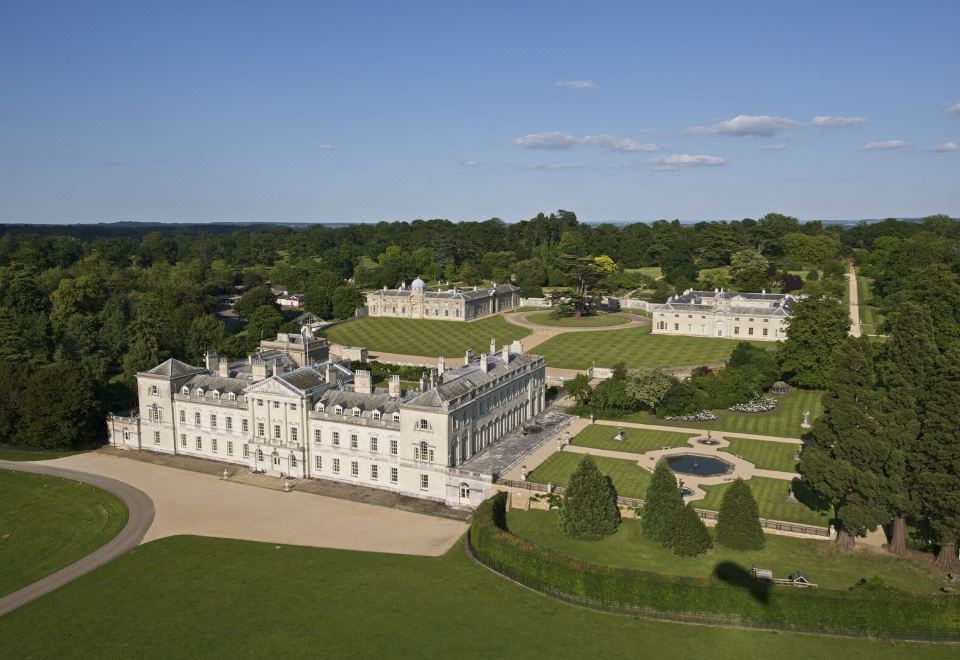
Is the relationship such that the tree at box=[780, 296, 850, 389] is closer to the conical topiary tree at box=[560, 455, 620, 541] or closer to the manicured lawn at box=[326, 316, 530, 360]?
the manicured lawn at box=[326, 316, 530, 360]

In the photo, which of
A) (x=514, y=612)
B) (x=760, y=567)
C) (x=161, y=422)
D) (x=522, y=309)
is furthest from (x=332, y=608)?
(x=522, y=309)

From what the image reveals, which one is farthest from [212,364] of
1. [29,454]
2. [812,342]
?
[812,342]

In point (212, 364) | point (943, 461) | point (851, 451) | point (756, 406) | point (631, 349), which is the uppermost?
point (212, 364)

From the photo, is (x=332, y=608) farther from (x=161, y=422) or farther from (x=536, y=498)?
(x=161, y=422)

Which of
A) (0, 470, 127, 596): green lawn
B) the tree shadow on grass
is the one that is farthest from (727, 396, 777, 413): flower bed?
(0, 470, 127, 596): green lawn

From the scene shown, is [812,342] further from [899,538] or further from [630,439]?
[899,538]
